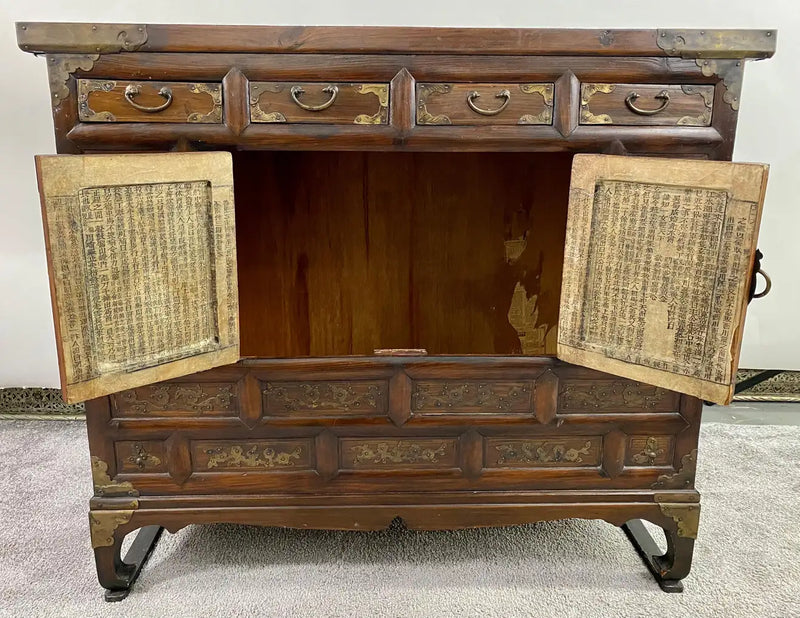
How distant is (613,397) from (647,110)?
0.62 m

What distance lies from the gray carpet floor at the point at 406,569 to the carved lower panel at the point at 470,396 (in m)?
0.44

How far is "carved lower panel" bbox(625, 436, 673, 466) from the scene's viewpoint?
1.52 m

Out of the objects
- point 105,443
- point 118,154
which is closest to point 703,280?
point 118,154

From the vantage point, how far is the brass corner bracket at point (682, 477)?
1.52 meters

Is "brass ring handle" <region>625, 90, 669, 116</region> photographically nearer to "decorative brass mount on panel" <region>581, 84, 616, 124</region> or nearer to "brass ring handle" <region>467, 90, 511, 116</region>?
"decorative brass mount on panel" <region>581, 84, 616, 124</region>

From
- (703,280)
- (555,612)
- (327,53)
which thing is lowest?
(555,612)

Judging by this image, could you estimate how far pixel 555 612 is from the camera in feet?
4.86

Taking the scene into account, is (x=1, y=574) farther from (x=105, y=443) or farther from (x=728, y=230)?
(x=728, y=230)

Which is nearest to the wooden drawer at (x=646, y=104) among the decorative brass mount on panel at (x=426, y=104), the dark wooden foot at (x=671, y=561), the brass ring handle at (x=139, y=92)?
the decorative brass mount on panel at (x=426, y=104)

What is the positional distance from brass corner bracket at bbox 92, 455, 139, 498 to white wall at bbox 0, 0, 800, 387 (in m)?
1.08

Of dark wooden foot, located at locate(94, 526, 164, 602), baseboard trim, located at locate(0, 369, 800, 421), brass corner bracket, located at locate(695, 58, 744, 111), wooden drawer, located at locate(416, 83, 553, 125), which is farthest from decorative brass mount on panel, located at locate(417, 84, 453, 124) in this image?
baseboard trim, located at locate(0, 369, 800, 421)

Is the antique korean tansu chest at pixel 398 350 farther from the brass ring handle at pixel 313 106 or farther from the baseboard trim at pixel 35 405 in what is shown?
the baseboard trim at pixel 35 405

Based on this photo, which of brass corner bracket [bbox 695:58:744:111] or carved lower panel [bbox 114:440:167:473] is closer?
brass corner bracket [bbox 695:58:744:111]

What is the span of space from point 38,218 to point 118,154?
122 centimetres
